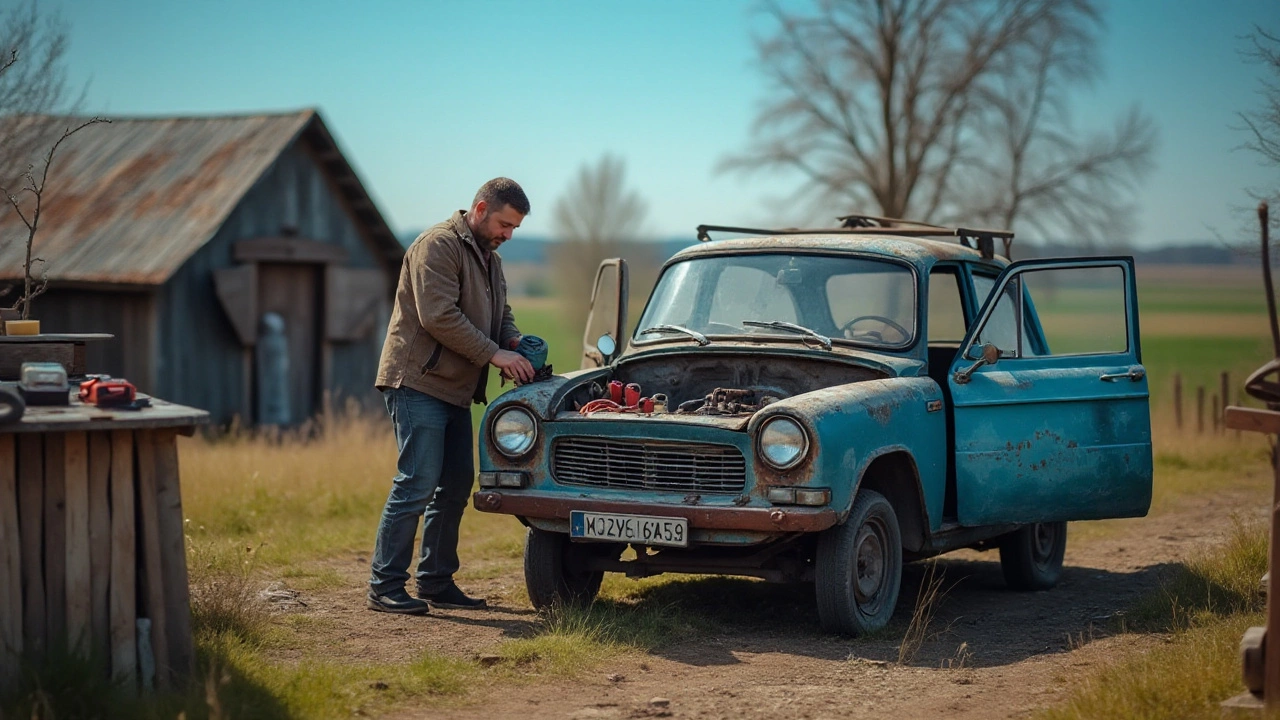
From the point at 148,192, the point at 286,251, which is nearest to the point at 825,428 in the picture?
the point at 286,251

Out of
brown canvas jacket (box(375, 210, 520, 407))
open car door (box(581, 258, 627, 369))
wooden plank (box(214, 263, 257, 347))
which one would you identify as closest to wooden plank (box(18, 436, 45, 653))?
brown canvas jacket (box(375, 210, 520, 407))

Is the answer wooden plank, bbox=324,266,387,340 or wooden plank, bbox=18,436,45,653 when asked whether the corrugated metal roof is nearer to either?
wooden plank, bbox=324,266,387,340

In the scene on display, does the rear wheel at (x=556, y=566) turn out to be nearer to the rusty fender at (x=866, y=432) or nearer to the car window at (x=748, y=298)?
the rusty fender at (x=866, y=432)

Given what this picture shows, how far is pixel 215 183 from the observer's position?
684 inches

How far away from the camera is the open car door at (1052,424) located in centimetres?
719

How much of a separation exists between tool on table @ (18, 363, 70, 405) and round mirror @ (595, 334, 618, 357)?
123 inches

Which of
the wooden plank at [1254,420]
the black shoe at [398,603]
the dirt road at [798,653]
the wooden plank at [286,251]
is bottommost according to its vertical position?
the dirt road at [798,653]

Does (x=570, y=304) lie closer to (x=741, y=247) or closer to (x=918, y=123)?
(x=918, y=123)

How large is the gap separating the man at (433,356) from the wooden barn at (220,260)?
30.8 feet

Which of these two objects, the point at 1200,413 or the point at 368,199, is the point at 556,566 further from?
the point at 368,199

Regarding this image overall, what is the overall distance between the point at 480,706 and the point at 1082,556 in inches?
228

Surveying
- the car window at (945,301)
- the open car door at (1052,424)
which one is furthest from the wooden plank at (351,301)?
the open car door at (1052,424)

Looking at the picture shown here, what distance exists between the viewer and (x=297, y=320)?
61.5 feet

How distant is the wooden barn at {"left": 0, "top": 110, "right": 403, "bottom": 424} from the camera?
1634cm
